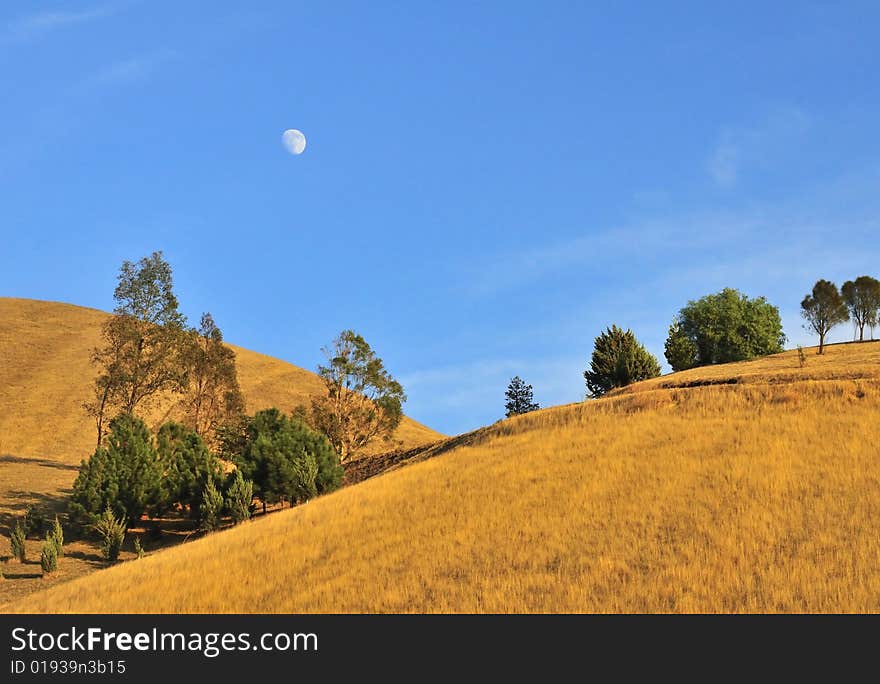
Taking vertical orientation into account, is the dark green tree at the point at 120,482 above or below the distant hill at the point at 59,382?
below

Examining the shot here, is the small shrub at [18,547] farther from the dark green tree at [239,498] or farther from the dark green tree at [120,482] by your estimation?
the dark green tree at [239,498]

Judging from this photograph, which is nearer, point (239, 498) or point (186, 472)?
point (239, 498)

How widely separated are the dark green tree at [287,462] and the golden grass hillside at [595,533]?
11541mm

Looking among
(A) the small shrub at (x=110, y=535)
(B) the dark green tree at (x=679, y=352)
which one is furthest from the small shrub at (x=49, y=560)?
(B) the dark green tree at (x=679, y=352)

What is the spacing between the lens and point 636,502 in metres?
26.0

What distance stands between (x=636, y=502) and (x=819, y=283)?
74050 millimetres

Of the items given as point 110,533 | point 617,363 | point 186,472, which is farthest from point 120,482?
point 617,363

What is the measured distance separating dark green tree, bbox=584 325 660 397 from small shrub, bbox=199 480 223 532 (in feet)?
128

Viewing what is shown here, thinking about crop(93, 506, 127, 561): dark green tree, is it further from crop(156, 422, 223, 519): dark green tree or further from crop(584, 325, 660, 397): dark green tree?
crop(584, 325, 660, 397): dark green tree

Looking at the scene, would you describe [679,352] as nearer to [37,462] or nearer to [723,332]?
[723,332]

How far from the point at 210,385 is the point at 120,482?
24067mm

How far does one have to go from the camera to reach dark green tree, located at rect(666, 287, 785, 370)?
92500 mm

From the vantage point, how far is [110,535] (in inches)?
1598

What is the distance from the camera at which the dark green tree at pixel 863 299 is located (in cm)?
10062
